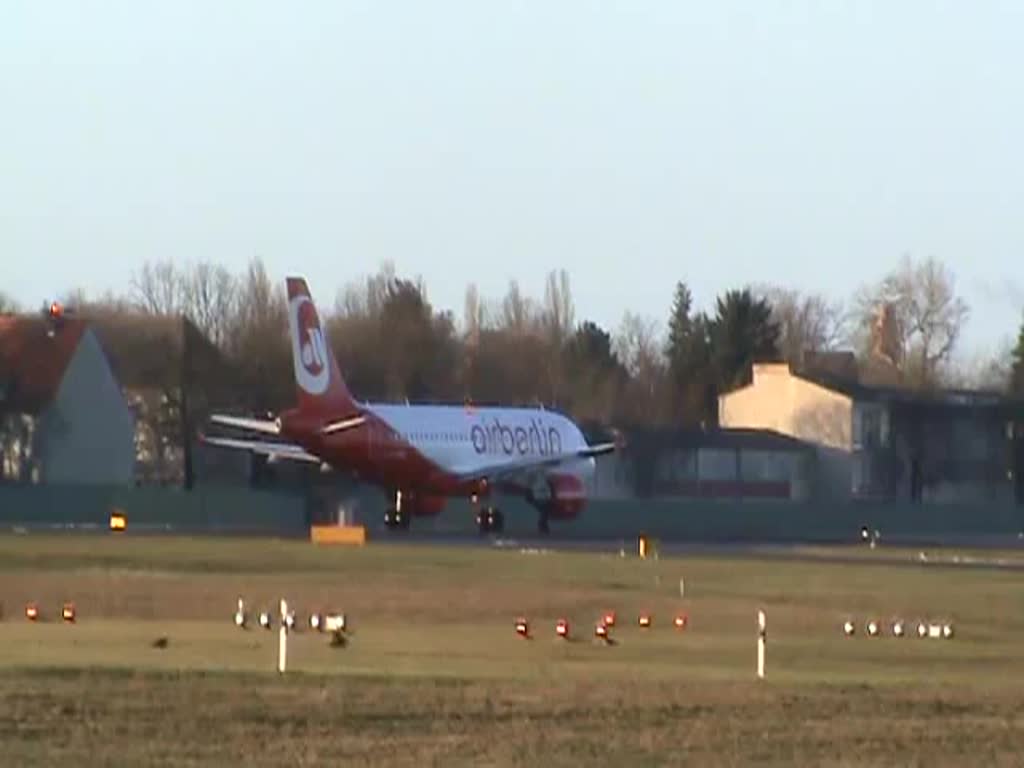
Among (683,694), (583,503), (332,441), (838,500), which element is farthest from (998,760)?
(838,500)

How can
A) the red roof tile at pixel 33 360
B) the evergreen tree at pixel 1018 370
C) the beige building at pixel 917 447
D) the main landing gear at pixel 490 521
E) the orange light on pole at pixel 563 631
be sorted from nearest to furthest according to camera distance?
1. the orange light on pole at pixel 563 631
2. the main landing gear at pixel 490 521
3. the red roof tile at pixel 33 360
4. the beige building at pixel 917 447
5. the evergreen tree at pixel 1018 370

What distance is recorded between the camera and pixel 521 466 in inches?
3558

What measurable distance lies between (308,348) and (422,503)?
8.48m

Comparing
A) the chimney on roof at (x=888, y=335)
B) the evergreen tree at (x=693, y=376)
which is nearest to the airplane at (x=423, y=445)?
the evergreen tree at (x=693, y=376)

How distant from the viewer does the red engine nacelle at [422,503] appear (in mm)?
88688

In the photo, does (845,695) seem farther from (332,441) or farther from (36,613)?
(332,441)

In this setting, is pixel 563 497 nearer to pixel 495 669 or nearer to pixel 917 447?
pixel 917 447

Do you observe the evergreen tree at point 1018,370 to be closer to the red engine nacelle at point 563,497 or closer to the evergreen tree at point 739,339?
the evergreen tree at point 739,339

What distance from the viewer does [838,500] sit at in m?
132

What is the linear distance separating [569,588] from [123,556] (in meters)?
14.2

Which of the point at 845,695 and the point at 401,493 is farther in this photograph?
the point at 401,493

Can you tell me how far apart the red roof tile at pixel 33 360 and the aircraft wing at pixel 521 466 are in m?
23.7

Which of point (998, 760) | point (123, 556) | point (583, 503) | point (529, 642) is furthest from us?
point (583, 503)

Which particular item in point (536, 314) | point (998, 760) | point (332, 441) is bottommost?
point (998, 760)
